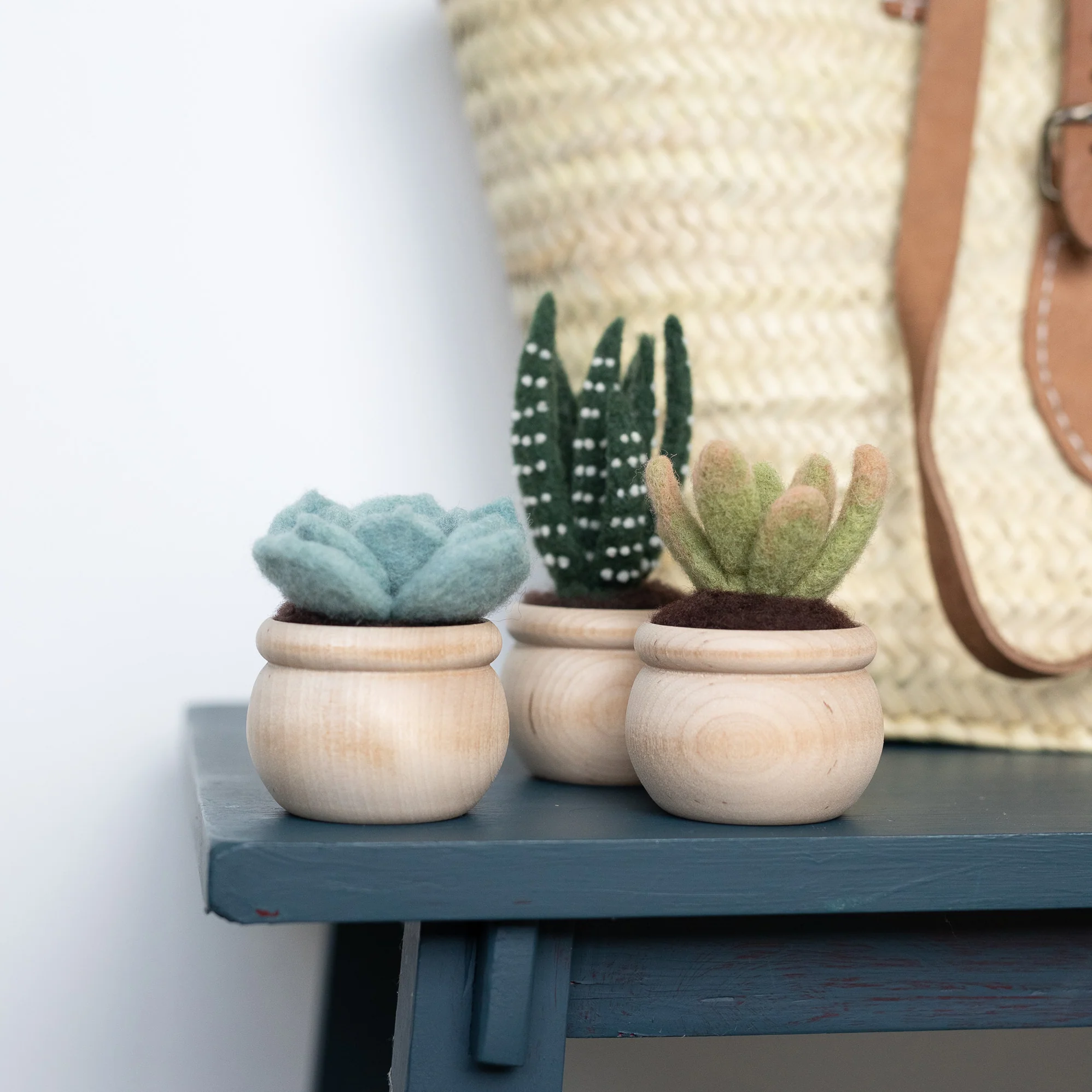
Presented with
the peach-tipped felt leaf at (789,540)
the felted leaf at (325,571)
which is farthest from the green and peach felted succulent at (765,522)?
the felted leaf at (325,571)

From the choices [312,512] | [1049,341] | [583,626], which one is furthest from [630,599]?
[1049,341]

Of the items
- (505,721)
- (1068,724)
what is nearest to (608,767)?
(505,721)

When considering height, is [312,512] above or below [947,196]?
below

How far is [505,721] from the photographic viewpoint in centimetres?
38

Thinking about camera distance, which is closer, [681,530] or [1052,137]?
[681,530]

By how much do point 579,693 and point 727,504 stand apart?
0.10 metres

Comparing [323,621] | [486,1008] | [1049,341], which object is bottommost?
[486,1008]

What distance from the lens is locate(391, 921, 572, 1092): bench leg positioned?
33cm

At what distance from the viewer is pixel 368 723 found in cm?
34

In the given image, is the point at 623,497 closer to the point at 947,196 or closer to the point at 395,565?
the point at 395,565

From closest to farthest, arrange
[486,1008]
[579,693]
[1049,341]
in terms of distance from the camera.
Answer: [486,1008]
[579,693]
[1049,341]

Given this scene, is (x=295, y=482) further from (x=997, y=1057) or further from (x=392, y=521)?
(x=997, y=1057)

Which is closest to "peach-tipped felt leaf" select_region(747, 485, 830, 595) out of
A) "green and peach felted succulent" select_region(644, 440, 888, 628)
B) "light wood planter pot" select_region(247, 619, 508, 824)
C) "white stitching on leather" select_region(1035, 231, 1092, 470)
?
"green and peach felted succulent" select_region(644, 440, 888, 628)

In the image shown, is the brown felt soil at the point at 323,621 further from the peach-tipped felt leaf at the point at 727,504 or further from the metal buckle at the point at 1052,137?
the metal buckle at the point at 1052,137
